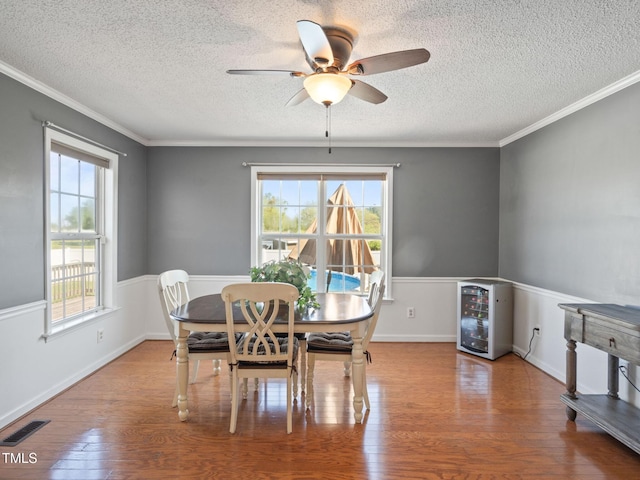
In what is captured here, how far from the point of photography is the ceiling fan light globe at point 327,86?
2.03 m

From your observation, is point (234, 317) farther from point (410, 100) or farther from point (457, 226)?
point (457, 226)

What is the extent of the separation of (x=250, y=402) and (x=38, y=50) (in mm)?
2727

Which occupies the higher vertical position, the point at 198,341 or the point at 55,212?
the point at 55,212

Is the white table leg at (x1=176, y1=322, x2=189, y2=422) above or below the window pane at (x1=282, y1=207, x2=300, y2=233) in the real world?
below

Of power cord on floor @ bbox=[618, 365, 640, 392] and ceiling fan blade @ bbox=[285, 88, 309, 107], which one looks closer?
ceiling fan blade @ bbox=[285, 88, 309, 107]

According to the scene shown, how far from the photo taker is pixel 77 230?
3443mm

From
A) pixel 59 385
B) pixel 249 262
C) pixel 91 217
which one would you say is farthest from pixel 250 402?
pixel 91 217

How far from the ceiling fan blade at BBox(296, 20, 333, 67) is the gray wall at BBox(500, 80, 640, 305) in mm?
2269

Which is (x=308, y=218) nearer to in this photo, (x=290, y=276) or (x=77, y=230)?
(x=290, y=276)

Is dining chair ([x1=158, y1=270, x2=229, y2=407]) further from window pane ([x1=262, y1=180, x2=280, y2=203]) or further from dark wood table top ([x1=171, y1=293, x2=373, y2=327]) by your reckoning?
window pane ([x1=262, y1=180, x2=280, y2=203])

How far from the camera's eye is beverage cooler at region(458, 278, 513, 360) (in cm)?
387

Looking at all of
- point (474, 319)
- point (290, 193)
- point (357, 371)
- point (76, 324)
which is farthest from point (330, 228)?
point (76, 324)

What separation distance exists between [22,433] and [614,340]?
3.69m

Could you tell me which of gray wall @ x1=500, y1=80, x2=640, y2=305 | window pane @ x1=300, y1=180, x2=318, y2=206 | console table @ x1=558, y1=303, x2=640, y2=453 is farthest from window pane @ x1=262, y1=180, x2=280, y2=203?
console table @ x1=558, y1=303, x2=640, y2=453
